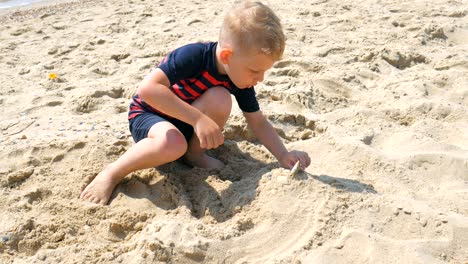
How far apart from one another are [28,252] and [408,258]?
138cm

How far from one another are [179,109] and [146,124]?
11.3 inches

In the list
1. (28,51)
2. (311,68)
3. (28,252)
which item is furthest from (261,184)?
(28,51)

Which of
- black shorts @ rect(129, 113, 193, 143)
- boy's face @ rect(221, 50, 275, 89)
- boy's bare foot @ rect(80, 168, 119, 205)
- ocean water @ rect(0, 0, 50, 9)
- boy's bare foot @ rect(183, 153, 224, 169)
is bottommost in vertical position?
ocean water @ rect(0, 0, 50, 9)

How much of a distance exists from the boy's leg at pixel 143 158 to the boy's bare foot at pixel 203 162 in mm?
251

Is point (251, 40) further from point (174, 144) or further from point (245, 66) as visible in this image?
point (174, 144)

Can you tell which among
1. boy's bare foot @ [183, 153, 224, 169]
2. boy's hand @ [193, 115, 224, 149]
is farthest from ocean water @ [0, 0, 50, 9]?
boy's hand @ [193, 115, 224, 149]

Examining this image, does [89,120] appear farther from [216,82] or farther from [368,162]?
[368,162]

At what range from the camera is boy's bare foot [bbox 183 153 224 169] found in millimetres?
2566

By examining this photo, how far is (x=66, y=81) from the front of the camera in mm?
3797

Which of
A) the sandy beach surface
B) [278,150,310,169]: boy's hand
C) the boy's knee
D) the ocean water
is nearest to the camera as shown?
the sandy beach surface

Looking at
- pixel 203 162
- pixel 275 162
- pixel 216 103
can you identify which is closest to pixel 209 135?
pixel 216 103

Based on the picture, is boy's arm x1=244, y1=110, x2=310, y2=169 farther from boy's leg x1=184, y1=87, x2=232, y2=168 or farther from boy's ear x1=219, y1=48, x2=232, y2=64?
boy's ear x1=219, y1=48, x2=232, y2=64

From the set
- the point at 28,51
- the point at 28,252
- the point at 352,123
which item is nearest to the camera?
the point at 28,252

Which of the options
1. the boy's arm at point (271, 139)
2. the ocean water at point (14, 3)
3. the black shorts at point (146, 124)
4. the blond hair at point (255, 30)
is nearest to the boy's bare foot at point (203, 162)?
the black shorts at point (146, 124)
